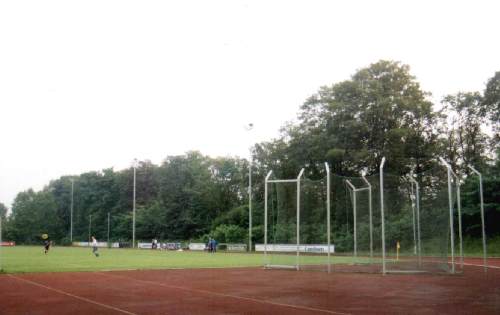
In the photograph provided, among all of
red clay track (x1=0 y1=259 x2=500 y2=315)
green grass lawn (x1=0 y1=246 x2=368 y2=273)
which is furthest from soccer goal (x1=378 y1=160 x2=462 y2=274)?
green grass lawn (x1=0 y1=246 x2=368 y2=273)

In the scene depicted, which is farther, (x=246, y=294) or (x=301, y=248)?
(x=301, y=248)

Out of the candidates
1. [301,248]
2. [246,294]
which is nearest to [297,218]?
[301,248]

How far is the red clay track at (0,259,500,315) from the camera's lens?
12.2m

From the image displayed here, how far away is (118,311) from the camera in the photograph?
11.8 metres

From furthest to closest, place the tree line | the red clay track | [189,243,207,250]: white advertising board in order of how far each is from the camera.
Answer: [189,243,207,250]: white advertising board → the tree line → the red clay track

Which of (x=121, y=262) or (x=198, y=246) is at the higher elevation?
(x=121, y=262)

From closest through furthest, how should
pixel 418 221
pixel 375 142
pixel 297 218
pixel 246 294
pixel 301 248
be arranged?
pixel 246 294, pixel 418 221, pixel 297 218, pixel 301 248, pixel 375 142

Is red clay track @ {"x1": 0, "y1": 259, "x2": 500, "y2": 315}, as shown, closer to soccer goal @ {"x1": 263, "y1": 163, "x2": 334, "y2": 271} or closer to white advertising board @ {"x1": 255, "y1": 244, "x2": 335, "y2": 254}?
soccer goal @ {"x1": 263, "y1": 163, "x2": 334, "y2": 271}

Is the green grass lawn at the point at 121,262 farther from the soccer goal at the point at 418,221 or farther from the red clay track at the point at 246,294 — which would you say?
the soccer goal at the point at 418,221

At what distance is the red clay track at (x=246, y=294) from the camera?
12.2m

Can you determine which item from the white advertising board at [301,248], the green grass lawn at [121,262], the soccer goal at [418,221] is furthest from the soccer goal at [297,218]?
the soccer goal at [418,221]

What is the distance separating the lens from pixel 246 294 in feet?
50.1

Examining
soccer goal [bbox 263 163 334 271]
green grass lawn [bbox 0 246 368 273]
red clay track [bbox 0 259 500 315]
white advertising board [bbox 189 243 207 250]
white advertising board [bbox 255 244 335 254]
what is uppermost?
soccer goal [bbox 263 163 334 271]

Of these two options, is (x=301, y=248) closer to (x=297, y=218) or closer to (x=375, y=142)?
(x=297, y=218)
